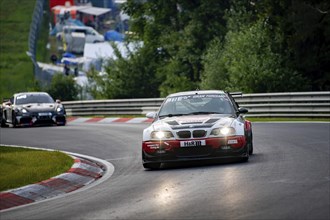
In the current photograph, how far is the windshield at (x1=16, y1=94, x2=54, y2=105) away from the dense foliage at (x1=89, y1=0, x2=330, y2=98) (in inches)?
350

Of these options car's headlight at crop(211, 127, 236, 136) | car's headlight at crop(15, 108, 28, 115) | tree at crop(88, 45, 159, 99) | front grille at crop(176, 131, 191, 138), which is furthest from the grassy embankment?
car's headlight at crop(211, 127, 236, 136)

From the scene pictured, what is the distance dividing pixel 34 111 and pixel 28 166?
53.2ft

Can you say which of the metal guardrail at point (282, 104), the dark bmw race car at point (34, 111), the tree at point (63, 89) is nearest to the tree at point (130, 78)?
the tree at point (63, 89)

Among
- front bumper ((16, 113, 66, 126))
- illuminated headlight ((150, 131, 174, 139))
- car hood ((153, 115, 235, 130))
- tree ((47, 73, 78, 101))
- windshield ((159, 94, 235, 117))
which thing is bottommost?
tree ((47, 73, 78, 101))

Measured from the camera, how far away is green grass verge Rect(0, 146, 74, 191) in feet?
44.6

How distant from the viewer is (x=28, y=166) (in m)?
15.8

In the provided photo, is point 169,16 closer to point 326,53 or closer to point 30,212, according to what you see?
point 326,53

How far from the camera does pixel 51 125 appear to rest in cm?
3325

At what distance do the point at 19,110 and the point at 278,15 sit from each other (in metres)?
14.7

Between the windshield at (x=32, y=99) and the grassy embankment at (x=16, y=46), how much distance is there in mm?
47255

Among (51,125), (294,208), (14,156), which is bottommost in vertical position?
(51,125)

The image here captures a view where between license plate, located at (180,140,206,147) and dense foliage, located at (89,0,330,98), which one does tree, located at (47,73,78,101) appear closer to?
dense foliage, located at (89,0,330,98)

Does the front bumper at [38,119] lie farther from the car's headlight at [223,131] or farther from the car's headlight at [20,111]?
the car's headlight at [223,131]

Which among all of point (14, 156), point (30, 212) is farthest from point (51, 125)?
point (30, 212)
